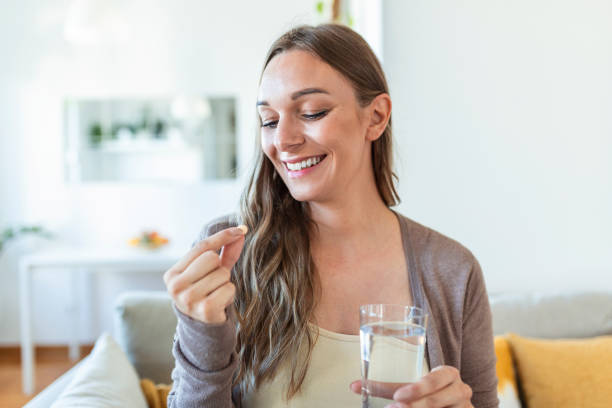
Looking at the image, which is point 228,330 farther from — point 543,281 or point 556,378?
point 543,281

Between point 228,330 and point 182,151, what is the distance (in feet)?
12.2

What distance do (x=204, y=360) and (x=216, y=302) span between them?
14cm

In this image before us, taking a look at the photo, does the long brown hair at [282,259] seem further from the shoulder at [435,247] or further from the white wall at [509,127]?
the white wall at [509,127]

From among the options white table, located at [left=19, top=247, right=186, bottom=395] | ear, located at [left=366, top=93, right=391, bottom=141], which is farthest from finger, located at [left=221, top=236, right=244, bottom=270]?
white table, located at [left=19, top=247, right=186, bottom=395]

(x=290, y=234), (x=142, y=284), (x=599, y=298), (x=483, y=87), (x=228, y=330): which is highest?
(x=483, y=87)

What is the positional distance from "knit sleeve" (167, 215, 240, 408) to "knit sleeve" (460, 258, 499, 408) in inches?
20.8

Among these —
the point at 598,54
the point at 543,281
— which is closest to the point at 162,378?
the point at 543,281

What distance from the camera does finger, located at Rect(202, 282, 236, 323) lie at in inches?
36.6

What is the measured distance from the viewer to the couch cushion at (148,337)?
69.4 inches

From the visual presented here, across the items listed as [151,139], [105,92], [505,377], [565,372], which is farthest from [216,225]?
[105,92]

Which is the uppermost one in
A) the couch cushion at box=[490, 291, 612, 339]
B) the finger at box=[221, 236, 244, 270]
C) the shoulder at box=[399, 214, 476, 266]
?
the finger at box=[221, 236, 244, 270]

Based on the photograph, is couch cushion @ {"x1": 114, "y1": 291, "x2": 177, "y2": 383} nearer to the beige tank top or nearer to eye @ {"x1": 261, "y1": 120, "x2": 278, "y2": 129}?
the beige tank top

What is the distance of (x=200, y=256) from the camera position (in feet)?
3.03

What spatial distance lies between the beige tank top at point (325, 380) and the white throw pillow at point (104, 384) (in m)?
0.33
